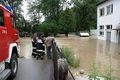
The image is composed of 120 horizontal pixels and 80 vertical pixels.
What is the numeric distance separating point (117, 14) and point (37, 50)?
19.2m

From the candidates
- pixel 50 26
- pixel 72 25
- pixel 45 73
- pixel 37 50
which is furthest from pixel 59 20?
pixel 45 73

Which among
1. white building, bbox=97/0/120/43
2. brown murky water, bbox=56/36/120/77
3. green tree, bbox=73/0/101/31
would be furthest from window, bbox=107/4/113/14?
green tree, bbox=73/0/101/31

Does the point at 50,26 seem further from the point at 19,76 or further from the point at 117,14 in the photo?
the point at 19,76

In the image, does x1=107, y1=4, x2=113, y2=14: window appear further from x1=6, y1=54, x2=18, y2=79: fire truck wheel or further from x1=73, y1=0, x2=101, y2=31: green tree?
x1=6, y1=54, x2=18, y2=79: fire truck wheel

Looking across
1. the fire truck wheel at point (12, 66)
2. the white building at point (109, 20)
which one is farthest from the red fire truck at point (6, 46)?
the white building at point (109, 20)

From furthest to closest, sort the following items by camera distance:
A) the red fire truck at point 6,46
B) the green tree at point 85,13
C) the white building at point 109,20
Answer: the green tree at point 85,13
the white building at point 109,20
the red fire truck at point 6,46

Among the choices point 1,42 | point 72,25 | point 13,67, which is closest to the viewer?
point 1,42

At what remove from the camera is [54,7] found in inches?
2400

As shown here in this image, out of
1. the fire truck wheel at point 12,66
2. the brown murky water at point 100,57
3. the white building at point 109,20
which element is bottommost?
the brown murky water at point 100,57

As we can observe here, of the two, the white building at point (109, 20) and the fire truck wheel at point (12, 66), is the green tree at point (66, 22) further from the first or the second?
the fire truck wheel at point (12, 66)

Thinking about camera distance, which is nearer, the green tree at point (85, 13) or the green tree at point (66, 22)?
the green tree at point (66, 22)

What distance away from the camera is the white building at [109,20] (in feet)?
102

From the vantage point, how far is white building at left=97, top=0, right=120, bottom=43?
102ft

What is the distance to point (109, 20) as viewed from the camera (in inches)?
1344
